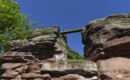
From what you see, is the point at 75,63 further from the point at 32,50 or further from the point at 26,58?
the point at 32,50

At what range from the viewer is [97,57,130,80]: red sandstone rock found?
8.98m

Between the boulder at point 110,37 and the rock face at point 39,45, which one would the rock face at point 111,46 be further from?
the rock face at point 39,45

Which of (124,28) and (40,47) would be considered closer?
(124,28)

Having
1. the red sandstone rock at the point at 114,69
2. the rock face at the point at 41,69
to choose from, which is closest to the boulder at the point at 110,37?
the red sandstone rock at the point at 114,69

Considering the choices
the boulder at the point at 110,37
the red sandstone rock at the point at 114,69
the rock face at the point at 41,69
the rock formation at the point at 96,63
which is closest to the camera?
the red sandstone rock at the point at 114,69

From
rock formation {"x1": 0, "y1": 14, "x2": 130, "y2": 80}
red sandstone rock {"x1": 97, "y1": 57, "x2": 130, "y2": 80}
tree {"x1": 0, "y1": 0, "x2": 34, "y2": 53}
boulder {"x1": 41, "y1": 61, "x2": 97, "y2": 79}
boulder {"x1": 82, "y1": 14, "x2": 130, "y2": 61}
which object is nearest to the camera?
red sandstone rock {"x1": 97, "y1": 57, "x2": 130, "y2": 80}

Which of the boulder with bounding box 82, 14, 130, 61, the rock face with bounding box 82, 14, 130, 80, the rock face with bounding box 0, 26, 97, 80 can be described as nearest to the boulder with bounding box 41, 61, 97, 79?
the rock face with bounding box 0, 26, 97, 80

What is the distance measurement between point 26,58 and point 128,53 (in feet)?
31.2

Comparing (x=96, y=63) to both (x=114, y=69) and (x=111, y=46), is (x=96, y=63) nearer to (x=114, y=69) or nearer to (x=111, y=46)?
(x=114, y=69)

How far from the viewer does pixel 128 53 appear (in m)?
10.6

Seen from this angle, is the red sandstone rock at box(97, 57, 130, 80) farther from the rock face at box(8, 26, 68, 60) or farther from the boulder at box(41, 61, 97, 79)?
the rock face at box(8, 26, 68, 60)

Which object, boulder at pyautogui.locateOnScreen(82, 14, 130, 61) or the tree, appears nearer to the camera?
boulder at pyautogui.locateOnScreen(82, 14, 130, 61)

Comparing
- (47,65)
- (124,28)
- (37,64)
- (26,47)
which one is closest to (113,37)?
(124,28)

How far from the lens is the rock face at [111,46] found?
9.42 metres
